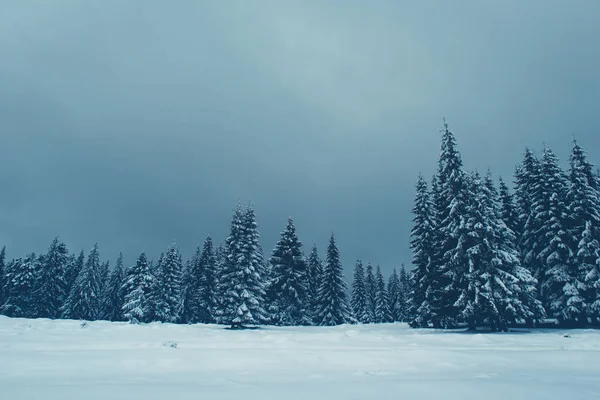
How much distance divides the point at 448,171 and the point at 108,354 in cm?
2701

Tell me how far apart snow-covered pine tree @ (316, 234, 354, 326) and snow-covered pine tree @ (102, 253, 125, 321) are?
43.7 metres

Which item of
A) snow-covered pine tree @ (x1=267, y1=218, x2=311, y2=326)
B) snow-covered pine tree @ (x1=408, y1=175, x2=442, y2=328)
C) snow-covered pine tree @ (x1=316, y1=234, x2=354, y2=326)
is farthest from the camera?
snow-covered pine tree @ (x1=316, y1=234, x2=354, y2=326)

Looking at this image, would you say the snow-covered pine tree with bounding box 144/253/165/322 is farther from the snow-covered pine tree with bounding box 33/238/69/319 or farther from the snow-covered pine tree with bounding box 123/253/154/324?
the snow-covered pine tree with bounding box 33/238/69/319

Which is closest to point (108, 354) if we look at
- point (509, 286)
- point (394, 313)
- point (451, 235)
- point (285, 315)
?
point (451, 235)

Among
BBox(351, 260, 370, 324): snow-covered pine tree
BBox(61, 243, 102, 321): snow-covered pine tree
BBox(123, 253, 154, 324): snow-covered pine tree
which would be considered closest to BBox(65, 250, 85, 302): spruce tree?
BBox(61, 243, 102, 321): snow-covered pine tree

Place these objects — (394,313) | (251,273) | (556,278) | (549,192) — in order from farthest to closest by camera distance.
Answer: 1. (394,313)
2. (251,273)
3. (549,192)
4. (556,278)

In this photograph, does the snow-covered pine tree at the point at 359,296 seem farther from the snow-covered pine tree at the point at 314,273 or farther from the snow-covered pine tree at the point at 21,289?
the snow-covered pine tree at the point at 21,289

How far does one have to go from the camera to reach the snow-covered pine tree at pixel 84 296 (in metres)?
61.0

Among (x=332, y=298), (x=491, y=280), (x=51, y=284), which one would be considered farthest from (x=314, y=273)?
(x=51, y=284)

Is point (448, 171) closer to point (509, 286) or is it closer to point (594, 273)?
point (509, 286)

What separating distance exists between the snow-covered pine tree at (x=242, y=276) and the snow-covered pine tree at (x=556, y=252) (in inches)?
1045

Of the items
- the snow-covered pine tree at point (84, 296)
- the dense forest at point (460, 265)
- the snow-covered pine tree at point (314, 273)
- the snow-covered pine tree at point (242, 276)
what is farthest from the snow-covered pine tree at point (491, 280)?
the snow-covered pine tree at point (84, 296)

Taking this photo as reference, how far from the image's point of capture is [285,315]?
45.6 m

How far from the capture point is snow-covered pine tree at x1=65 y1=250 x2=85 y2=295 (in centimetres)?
7071
